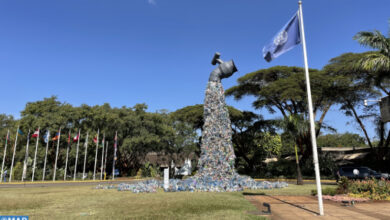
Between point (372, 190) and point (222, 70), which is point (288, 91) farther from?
point (372, 190)

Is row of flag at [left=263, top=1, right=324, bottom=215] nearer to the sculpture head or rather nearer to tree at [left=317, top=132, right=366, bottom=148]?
the sculpture head

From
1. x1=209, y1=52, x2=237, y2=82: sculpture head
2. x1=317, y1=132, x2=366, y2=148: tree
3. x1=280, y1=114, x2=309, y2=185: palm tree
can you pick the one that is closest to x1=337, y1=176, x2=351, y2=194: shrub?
x1=280, y1=114, x2=309, y2=185: palm tree

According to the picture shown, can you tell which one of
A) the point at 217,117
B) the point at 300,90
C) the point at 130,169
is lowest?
the point at 130,169

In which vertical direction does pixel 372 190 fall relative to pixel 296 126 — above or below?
below

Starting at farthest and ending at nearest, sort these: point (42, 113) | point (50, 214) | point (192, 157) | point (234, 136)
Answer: point (192, 157) < point (234, 136) < point (42, 113) < point (50, 214)

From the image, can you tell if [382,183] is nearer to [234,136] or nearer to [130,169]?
[234,136]

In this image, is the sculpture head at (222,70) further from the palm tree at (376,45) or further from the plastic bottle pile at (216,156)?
the palm tree at (376,45)

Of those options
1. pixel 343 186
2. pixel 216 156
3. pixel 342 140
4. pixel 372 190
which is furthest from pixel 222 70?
pixel 342 140

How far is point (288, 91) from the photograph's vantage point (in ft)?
84.3

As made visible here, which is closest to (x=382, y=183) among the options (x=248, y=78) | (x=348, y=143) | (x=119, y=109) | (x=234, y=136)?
(x=248, y=78)

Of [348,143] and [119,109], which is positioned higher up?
[119,109]

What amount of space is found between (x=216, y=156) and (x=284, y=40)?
9.74 metres

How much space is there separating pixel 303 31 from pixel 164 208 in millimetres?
8060

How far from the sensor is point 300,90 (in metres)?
26.0
